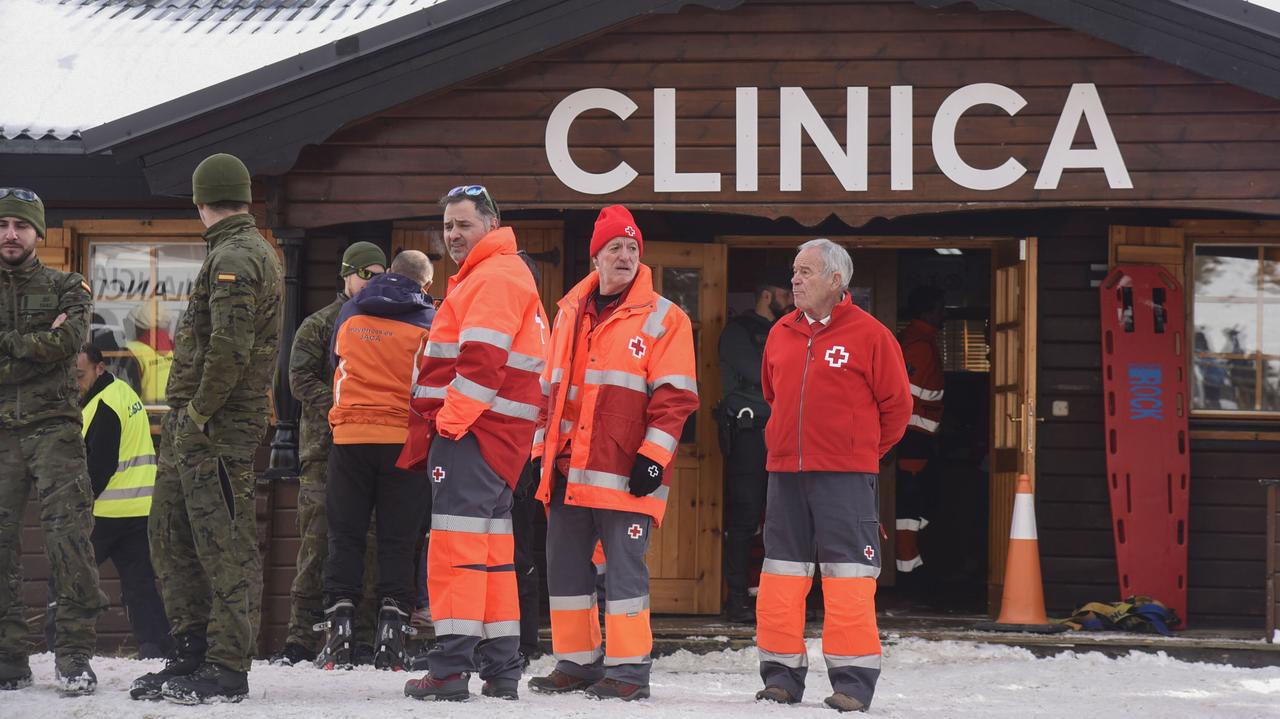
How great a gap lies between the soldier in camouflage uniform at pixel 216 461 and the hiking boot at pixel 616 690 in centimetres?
140

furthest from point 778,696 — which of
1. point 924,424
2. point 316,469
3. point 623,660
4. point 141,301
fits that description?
point 141,301

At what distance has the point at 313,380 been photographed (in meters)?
7.54

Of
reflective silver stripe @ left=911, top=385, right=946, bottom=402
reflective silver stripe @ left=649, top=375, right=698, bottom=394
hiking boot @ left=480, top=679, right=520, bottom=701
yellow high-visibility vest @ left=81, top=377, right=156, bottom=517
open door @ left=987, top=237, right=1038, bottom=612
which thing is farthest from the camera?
reflective silver stripe @ left=911, top=385, right=946, bottom=402

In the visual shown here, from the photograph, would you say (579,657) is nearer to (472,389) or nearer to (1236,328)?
(472,389)

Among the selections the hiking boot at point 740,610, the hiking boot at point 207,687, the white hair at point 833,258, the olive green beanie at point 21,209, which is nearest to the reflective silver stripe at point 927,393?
the hiking boot at point 740,610

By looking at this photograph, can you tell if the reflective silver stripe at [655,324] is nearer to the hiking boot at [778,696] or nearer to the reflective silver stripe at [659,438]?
the reflective silver stripe at [659,438]

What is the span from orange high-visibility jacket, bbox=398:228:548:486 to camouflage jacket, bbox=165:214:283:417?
655 millimetres

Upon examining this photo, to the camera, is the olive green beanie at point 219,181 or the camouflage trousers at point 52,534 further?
the camouflage trousers at point 52,534

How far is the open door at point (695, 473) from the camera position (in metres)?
9.20

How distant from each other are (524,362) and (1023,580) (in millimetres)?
4366

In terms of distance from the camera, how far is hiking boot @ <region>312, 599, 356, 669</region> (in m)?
6.95

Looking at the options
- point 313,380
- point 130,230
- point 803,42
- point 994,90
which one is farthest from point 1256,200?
point 130,230

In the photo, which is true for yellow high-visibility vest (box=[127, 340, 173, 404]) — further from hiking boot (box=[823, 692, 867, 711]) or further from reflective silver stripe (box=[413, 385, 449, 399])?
hiking boot (box=[823, 692, 867, 711])

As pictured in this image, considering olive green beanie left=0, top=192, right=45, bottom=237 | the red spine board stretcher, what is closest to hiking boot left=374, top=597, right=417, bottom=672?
olive green beanie left=0, top=192, right=45, bottom=237
